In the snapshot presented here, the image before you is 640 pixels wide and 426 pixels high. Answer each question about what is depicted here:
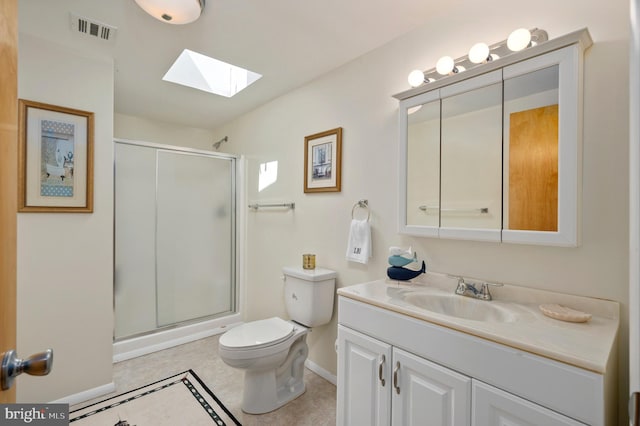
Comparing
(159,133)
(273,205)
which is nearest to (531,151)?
(273,205)

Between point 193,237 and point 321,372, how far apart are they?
179cm

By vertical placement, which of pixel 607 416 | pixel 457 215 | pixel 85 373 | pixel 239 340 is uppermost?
pixel 457 215

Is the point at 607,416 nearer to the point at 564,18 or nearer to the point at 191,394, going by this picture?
the point at 564,18

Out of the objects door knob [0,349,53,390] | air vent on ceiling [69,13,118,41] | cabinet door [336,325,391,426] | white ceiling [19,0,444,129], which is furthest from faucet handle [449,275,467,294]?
air vent on ceiling [69,13,118,41]

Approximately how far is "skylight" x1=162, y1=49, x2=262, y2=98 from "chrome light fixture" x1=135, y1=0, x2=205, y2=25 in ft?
2.65

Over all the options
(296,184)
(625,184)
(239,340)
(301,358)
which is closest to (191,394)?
(239,340)

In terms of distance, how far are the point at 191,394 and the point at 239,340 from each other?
2.00 ft

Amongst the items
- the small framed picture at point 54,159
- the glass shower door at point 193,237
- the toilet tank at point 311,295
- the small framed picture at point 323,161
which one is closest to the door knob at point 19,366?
the toilet tank at point 311,295

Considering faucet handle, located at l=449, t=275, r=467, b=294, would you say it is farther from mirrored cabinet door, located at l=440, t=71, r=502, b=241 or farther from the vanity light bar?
the vanity light bar

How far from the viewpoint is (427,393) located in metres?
1.18

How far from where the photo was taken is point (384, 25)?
5.67 feet

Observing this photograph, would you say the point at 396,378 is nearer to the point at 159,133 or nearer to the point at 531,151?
the point at 531,151

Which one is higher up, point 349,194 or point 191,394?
point 349,194

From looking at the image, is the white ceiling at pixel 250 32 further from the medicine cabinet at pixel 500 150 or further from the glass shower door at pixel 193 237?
the glass shower door at pixel 193 237
